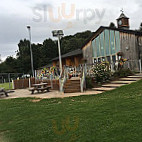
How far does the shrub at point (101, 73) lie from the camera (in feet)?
34.9

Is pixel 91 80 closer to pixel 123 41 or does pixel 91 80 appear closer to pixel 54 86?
pixel 54 86

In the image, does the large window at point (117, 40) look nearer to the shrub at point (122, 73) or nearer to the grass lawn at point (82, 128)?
the shrub at point (122, 73)

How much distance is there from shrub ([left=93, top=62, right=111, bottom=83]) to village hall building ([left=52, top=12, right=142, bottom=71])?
7.18ft

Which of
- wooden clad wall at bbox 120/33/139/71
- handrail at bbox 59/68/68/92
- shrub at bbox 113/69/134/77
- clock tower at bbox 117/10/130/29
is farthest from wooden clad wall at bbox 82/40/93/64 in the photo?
handrail at bbox 59/68/68/92

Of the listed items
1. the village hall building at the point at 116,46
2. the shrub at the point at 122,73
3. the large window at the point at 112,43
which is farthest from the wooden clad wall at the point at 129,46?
the shrub at the point at 122,73

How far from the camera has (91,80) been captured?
10.7m

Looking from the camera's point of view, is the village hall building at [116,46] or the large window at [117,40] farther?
the large window at [117,40]

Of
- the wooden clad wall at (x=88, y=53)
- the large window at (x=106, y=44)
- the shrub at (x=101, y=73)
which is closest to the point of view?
the shrub at (x=101, y=73)

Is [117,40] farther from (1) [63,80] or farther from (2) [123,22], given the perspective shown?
(1) [63,80]

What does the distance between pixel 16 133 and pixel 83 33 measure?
4676 cm

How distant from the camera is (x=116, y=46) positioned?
15.0 m

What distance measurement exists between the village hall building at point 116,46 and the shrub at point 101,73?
2189 mm

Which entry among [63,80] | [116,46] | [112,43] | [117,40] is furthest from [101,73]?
[112,43]

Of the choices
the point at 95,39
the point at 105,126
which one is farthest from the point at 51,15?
the point at 95,39
